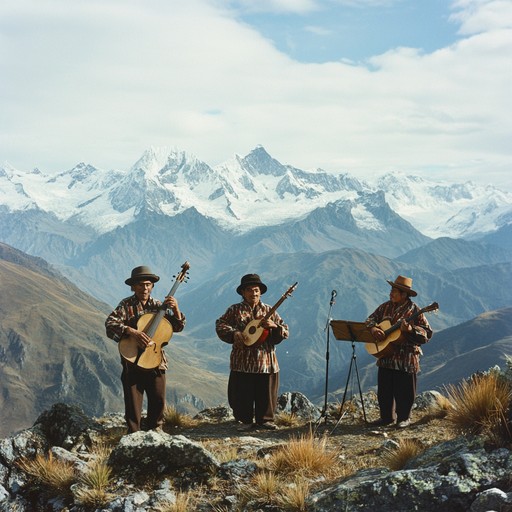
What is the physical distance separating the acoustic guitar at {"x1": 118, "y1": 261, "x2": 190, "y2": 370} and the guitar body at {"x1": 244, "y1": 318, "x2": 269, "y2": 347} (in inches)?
73.3

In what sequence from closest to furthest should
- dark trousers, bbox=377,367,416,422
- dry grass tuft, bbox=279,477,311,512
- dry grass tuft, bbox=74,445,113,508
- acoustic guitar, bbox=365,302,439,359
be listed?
dry grass tuft, bbox=279,477,311,512
dry grass tuft, bbox=74,445,113,508
acoustic guitar, bbox=365,302,439,359
dark trousers, bbox=377,367,416,422

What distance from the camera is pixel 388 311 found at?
41.4 feet

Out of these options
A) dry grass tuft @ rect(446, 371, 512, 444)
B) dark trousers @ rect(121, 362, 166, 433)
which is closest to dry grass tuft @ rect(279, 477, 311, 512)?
dry grass tuft @ rect(446, 371, 512, 444)

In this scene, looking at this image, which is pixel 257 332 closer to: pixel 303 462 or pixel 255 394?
pixel 255 394

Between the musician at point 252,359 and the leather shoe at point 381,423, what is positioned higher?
the musician at point 252,359

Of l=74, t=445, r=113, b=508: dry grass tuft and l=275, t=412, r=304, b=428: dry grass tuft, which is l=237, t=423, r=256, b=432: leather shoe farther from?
l=74, t=445, r=113, b=508: dry grass tuft

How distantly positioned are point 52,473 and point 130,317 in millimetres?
3817

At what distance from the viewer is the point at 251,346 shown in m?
12.5

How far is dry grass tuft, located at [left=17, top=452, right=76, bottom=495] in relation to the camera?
7852mm

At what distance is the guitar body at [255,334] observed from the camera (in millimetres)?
12148

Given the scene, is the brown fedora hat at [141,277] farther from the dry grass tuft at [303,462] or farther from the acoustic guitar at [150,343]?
the dry grass tuft at [303,462]

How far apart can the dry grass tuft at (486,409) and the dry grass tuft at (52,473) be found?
16.6 ft

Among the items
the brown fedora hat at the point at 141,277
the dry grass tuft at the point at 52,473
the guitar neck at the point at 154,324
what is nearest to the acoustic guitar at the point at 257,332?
the guitar neck at the point at 154,324

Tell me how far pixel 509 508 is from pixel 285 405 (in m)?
10.8
